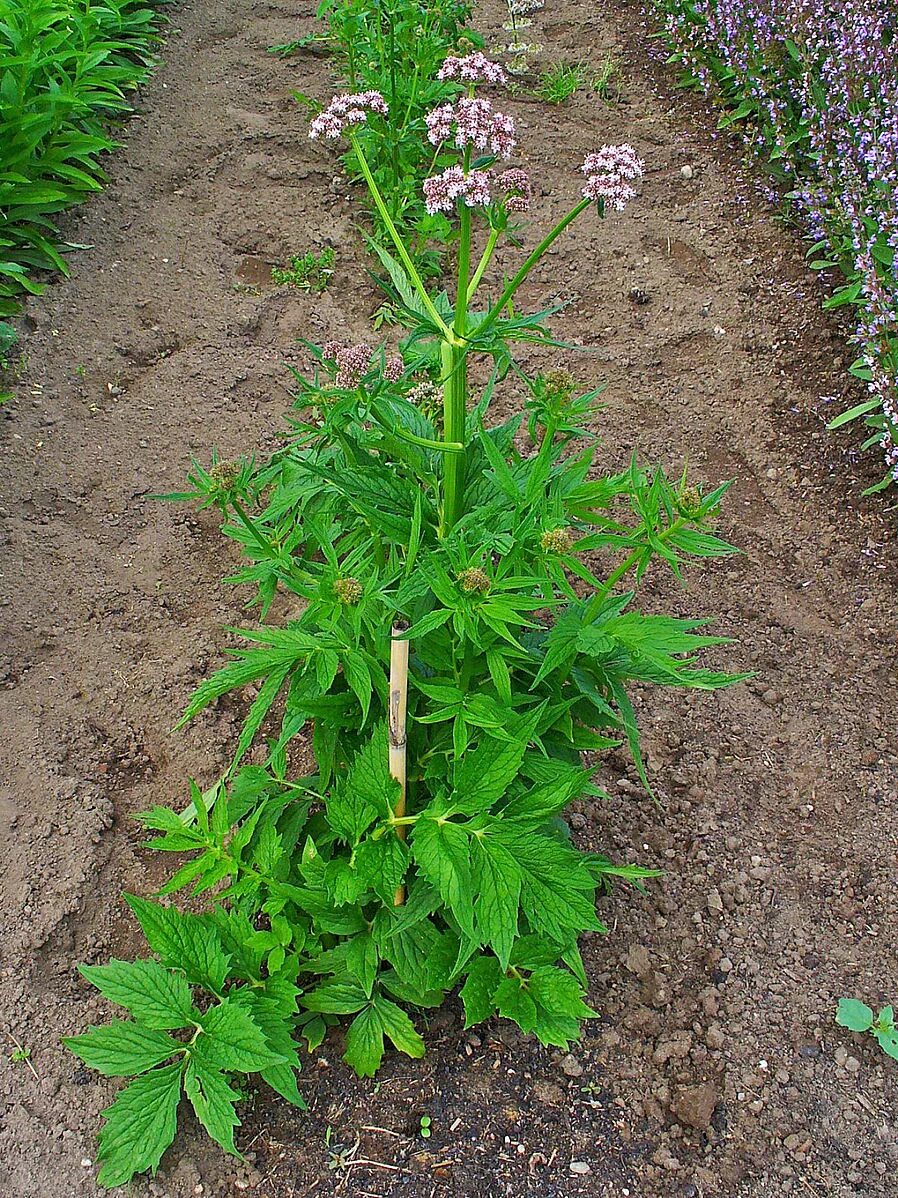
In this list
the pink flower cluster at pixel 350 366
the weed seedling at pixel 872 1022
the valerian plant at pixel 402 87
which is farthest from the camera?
the valerian plant at pixel 402 87

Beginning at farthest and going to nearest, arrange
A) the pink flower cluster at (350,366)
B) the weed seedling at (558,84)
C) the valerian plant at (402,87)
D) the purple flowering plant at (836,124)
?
the weed seedling at (558,84) < the valerian plant at (402,87) < the purple flowering plant at (836,124) < the pink flower cluster at (350,366)

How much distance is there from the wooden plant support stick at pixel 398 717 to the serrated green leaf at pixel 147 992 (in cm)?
46

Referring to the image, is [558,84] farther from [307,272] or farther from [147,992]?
[147,992]

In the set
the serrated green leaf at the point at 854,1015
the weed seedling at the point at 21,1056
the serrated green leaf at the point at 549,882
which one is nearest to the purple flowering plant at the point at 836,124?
the serrated green leaf at the point at 854,1015

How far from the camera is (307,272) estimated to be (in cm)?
447

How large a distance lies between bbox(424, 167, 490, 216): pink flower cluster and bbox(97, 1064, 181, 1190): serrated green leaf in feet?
5.70

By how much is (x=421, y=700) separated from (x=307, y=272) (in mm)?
2854

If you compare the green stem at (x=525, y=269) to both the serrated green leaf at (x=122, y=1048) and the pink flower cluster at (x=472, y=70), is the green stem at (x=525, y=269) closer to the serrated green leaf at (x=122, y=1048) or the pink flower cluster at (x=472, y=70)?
the pink flower cluster at (x=472, y=70)

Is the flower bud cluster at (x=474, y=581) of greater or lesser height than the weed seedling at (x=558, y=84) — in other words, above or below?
above

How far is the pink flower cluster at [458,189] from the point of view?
1739mm

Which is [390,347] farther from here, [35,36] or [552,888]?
[552,888]

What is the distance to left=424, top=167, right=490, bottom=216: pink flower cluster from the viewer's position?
1.74 metres

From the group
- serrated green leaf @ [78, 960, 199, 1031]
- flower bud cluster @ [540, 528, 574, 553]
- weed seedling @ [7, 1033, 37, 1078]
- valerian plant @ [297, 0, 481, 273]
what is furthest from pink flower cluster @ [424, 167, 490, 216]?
valerian plant @ [297, 0, 481, 273]

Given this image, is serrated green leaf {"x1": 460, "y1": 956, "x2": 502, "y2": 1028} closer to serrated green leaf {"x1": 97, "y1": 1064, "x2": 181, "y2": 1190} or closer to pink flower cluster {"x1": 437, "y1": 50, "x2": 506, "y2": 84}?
serrated green leaf {"x1": 97, "y1": 1064, "x2": 181, "y2": 1190}
